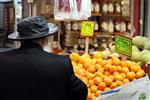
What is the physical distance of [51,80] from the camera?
2.18 metres

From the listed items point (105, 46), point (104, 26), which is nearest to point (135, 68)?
point (105, 46)

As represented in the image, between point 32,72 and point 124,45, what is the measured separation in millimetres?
1267

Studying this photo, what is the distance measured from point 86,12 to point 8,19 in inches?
121

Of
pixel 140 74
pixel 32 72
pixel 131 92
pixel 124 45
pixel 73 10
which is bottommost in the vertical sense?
pixel 131 92

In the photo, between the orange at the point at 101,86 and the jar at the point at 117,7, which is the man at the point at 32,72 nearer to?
the orange at the point at 101,86

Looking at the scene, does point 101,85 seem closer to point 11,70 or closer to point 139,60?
point 139,60

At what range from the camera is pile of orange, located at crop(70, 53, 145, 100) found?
283 centimetres

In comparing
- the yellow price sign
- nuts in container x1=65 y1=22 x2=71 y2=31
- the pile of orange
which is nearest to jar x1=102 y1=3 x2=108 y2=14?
nuts in container x1=65 y1=22 x2=71 y2=31

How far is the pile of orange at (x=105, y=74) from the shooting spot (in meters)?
2.83

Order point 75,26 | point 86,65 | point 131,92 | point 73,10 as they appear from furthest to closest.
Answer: point 75,26
point 73,10
point 86,65
point 131,92

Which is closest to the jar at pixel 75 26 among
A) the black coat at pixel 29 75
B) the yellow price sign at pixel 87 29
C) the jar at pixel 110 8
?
the jar at pixel 110 8

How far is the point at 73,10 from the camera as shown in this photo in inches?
201

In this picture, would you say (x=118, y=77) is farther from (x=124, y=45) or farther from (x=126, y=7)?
(x=126, y=7)

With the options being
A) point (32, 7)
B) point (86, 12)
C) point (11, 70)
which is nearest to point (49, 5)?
point (32, 7)
